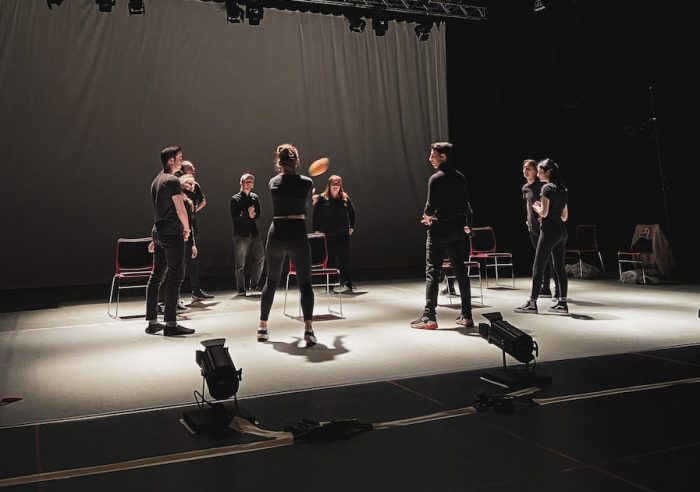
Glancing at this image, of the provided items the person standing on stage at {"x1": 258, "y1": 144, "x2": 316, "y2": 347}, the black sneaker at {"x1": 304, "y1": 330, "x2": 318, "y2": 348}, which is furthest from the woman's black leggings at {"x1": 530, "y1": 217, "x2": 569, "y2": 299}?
the person standing on stage at {"x1": 258, "y1": 144, "x2": 316, "y2": 347}

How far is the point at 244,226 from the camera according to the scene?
27.3ft

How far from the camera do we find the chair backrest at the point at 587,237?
9398mm

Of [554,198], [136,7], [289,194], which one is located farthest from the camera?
[136,7]

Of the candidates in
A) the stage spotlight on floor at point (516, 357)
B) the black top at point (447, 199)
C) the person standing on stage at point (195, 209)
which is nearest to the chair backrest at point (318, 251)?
the person standing on stage at point (195, 209)

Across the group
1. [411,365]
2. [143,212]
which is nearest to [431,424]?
[411,365]

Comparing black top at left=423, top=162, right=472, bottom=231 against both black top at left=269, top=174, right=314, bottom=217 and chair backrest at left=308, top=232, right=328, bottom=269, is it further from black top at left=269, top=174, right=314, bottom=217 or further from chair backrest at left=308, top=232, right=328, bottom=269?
chair backrest at left=308, top=232, right=328, bottom=269

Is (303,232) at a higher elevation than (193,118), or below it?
below

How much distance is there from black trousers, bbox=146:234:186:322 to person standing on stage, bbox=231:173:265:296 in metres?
2.73

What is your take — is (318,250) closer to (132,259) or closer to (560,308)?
(132,259)

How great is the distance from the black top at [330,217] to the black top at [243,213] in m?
0.79

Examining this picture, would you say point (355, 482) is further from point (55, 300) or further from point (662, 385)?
point (55, 300)

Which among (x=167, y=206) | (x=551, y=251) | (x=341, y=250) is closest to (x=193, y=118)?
(x=341, y=250)

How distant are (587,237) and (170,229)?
6557mm

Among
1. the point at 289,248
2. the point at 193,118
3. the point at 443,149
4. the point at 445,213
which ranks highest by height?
the point at 193,118
